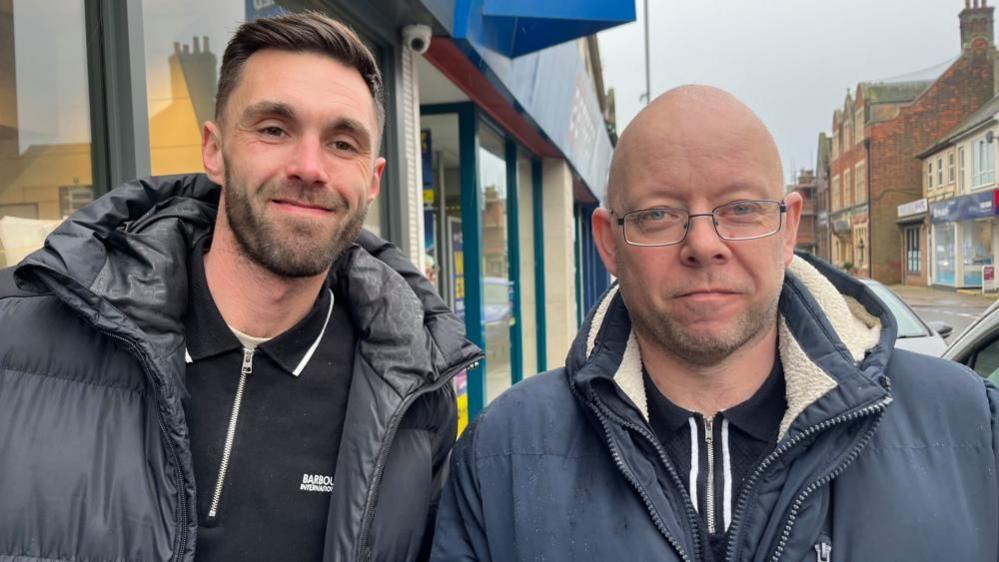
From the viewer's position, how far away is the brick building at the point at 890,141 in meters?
26.5

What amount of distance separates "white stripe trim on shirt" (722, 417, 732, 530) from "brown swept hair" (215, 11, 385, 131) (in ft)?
4.36

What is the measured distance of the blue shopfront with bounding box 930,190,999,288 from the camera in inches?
389

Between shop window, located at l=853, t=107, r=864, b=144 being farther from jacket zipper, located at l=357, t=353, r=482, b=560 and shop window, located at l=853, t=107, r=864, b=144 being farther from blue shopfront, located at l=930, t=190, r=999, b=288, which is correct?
jacket zipper, located at l=357, t=353, r=482, b=560

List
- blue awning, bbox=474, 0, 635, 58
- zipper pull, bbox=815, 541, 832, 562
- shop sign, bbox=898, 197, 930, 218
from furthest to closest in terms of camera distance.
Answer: shop sign, bbox=898, 197, 930, 218
blue awning, bbox=474, 0, 635, 58
zipper pull, bbox=815, 541, 832, 562

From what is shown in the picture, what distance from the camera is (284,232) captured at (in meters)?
1.71

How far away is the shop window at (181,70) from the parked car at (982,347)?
319cm

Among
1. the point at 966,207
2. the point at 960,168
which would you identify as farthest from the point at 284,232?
the point at 960,168

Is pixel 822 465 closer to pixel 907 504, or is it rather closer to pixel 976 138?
pixel 907 504

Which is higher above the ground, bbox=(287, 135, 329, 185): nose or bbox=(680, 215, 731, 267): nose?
bbox=(287, 135, 329, 185): nose

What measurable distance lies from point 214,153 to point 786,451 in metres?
1.55

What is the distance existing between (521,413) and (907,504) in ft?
2.58

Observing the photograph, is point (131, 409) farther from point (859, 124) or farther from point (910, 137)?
point (859, 124)

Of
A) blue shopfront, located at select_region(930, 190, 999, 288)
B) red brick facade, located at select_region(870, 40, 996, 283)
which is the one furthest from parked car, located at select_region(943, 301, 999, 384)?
red brick facade, located at select_region(870, 40, 996, 283)

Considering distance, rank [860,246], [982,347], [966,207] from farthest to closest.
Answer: [860,246] < [966,207] < [982,347]
